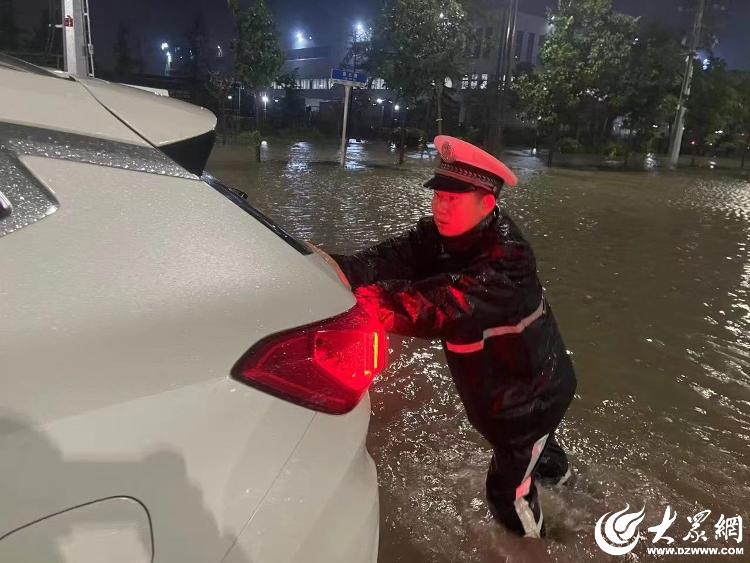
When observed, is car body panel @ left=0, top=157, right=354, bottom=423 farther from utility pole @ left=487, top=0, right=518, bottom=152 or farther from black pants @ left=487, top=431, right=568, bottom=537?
utility pole @ left=487, top=0, right=518, bottom=152

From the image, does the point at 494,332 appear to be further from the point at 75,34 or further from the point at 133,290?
the point at 75,34

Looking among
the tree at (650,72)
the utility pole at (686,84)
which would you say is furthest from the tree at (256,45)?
the utility pole at (686,84)

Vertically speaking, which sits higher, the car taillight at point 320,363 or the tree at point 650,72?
the tree at point 650,72

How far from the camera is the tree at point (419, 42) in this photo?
17.1 m

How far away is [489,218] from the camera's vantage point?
1.97m

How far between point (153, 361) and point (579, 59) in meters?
23.4

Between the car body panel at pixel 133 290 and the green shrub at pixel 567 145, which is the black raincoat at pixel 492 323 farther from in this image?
the green shrub at pixel 567 145

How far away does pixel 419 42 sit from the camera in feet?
56.8

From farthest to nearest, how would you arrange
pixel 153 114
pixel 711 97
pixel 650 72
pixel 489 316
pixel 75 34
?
pixel 711 97, pixel 650 72, pixel 75 34, pixel 489 316, pixel 153 114

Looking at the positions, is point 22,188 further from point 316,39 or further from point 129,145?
point 316,39

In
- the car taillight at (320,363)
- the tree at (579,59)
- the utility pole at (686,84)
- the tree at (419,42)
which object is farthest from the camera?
the utility pole at (686,84)

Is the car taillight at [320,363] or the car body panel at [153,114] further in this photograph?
the car body panel at [153,114]

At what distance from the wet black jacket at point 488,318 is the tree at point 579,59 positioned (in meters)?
21.7

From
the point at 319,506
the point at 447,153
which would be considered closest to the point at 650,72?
the point at 447,153
